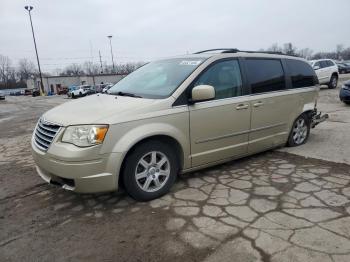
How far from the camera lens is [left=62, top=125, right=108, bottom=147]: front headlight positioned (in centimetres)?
346

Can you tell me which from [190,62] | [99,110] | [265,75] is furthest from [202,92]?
[265,75]

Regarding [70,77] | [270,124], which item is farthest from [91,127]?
[70,77]

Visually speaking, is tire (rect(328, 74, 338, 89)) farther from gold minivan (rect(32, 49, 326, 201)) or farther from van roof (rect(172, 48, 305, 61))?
van roof (rect(172, 48, 305, 61))

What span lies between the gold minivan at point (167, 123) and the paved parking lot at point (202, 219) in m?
0.33

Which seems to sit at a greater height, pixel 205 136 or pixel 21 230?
pixel 205 136

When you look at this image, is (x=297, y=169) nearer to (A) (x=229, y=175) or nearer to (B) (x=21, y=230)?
(A) (x=229, y=175)

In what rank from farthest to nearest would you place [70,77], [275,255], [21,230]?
[70,77]
[21,230]
[275,255]

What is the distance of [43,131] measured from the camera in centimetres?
396

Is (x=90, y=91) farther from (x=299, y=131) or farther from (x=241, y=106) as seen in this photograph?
(x=241, y=106)

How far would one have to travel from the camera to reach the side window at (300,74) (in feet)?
18.7

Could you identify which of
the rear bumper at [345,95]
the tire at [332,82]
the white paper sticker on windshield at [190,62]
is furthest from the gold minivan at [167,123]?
the tire at [332,82]

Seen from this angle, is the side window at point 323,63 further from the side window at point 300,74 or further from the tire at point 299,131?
the tire at point 299,131

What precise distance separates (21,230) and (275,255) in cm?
257

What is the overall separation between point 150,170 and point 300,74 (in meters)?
3.56
